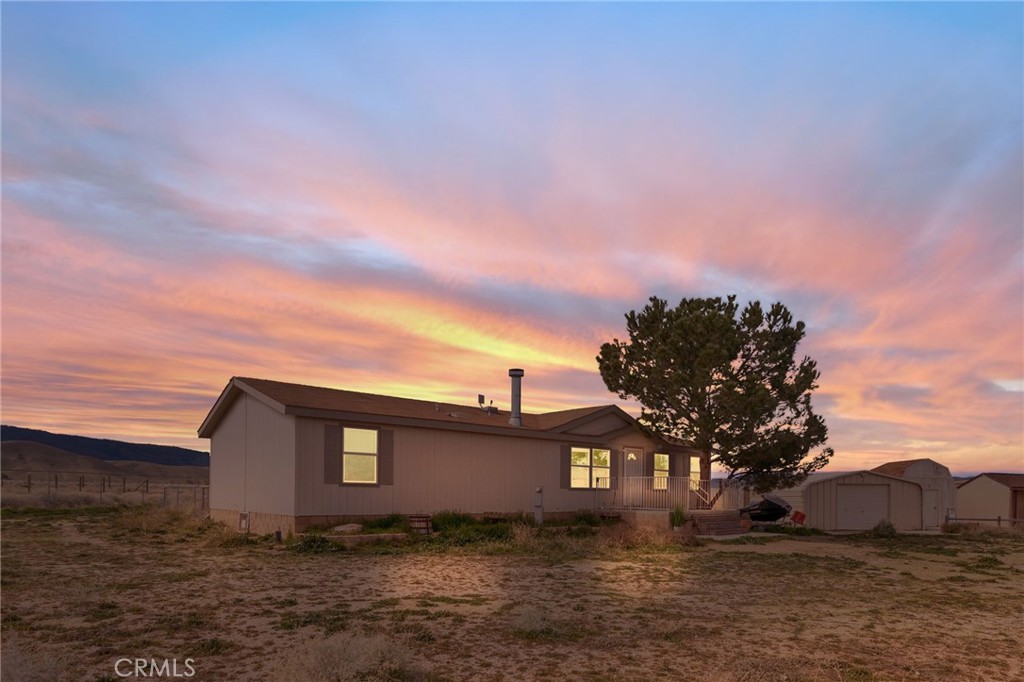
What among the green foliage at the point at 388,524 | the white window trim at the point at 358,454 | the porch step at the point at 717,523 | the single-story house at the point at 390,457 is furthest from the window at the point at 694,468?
the white window trim at the point at 358,454

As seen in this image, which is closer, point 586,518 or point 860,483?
point 586,518

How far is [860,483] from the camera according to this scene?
3412 cm

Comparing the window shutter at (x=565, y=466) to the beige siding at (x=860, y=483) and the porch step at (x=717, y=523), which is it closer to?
the porch step at (x=717, y=523)

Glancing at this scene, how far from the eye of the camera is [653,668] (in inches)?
301

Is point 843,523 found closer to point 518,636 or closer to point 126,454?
point 518,636

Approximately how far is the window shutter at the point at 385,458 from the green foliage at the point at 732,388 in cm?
1092

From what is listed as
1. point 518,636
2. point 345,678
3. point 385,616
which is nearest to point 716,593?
point 518,636

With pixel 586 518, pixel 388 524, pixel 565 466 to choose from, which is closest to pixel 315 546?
pixel 388 524

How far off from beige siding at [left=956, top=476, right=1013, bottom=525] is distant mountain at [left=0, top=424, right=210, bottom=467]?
14287 centimetres

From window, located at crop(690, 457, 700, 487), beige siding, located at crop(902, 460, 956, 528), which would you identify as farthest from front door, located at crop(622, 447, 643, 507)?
beige siding, located at crop(902, 460, 956, 528)

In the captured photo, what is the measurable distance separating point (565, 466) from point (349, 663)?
2014cm

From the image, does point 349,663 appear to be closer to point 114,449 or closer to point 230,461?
point 230,461

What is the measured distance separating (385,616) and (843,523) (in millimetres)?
28939

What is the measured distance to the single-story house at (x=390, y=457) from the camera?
19.9m
